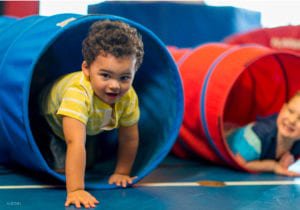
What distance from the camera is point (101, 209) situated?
5.04ft

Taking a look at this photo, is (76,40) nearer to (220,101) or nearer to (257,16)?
(220,101)

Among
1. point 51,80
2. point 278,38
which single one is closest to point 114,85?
point 51,80

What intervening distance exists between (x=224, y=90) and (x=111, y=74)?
0.63 meters

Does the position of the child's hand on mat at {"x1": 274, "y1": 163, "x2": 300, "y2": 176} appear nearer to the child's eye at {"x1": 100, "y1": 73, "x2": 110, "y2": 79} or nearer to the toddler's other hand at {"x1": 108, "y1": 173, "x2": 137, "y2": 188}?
the toddler's other hand at {"x1": 108, "y1": 173, "x2": 137, "y2": 188}

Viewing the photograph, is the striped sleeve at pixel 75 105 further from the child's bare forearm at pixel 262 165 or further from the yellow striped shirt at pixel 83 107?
the child's bare forearm at pixel 262 165

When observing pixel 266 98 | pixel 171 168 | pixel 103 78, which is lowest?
pixel 171 168

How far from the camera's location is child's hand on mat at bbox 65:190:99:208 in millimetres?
1554

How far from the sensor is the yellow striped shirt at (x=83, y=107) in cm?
166

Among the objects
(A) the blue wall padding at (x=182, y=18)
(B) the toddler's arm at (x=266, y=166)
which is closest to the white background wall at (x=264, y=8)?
(A) the blue wall padding at (x=182, y=18)

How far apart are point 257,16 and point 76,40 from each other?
2336mm

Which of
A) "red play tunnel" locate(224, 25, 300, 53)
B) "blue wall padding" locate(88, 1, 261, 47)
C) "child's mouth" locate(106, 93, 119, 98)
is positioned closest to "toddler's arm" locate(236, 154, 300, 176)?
"child's mouth" locate(106, 93, 119, 98)

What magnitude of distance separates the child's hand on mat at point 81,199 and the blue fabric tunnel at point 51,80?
0.14m

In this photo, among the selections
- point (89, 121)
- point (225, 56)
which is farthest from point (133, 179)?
point (225, 56)

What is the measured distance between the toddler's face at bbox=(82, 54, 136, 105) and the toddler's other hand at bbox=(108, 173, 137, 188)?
335 millimetres
